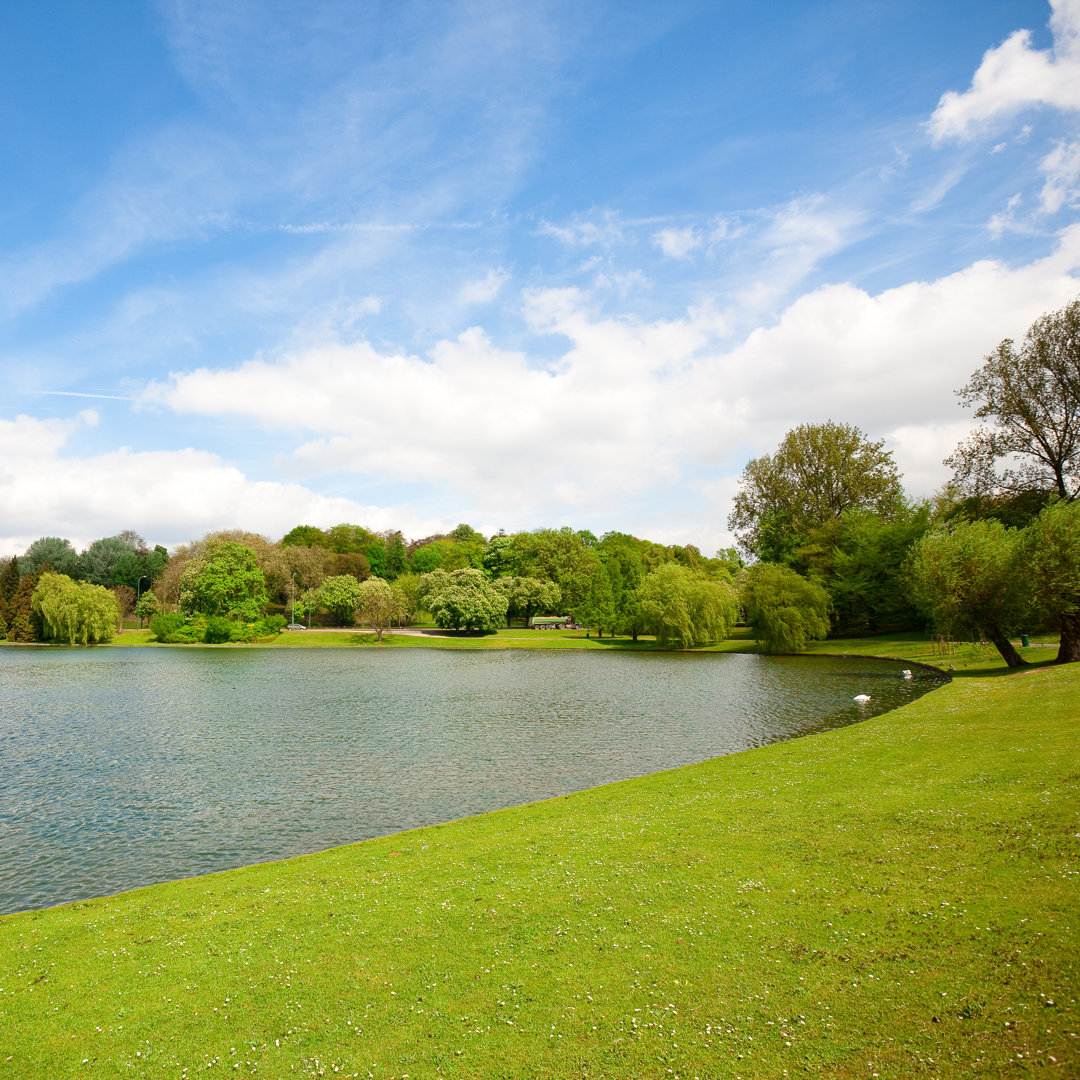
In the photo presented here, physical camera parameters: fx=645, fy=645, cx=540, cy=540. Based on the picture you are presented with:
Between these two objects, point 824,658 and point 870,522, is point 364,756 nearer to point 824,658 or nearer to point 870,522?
point 824,658

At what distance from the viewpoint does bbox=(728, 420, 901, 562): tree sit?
2936 inches

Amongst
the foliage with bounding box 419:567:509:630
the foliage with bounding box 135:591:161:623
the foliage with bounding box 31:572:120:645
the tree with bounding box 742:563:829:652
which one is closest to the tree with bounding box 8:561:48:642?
the foliage with bounding box 31:572:120:645

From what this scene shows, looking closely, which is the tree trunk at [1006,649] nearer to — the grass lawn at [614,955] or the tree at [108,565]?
the grass lawn at [614,955]

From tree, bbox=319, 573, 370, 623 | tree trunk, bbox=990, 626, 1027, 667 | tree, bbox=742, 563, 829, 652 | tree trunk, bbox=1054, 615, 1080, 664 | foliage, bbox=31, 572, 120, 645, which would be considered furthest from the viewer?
tree, bbox=319, 573, 370, 623

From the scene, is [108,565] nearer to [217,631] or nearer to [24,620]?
[24,620]

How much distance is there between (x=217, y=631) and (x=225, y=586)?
6455 mm

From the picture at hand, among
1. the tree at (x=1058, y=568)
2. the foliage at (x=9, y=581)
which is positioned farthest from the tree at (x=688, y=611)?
the foliage at (x=9, y=581)

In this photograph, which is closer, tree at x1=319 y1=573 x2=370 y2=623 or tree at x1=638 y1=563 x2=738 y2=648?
tree at x1=638 y1=563 x2=738 y2=648

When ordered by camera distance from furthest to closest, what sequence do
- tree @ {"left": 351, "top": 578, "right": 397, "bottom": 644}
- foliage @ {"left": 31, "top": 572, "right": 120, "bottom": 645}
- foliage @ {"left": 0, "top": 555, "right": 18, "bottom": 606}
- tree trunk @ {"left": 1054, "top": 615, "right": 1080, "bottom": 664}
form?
foliage @ {"left": 0, "top": 555, "right": 18, "bottom": 606} → tree @ {"left": 351, "top": 578, "right": 397, "bottom": 644} → foliage @ {"left": 31, "top": 572, "right": 120, "bottom": 645} → tree trunk @ {"left": 1054, "top": 615, "right": 1080, "bottom": 664}

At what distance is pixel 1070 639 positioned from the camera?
111 feet

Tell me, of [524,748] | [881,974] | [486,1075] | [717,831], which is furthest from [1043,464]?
[486,1075]

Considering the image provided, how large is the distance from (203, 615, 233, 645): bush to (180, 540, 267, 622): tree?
3.17m

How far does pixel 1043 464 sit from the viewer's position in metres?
52.1

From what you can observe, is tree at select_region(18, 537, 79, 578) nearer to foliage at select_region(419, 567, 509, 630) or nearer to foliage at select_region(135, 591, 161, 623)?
foliage at select_region(135, 591, 161, 623)
